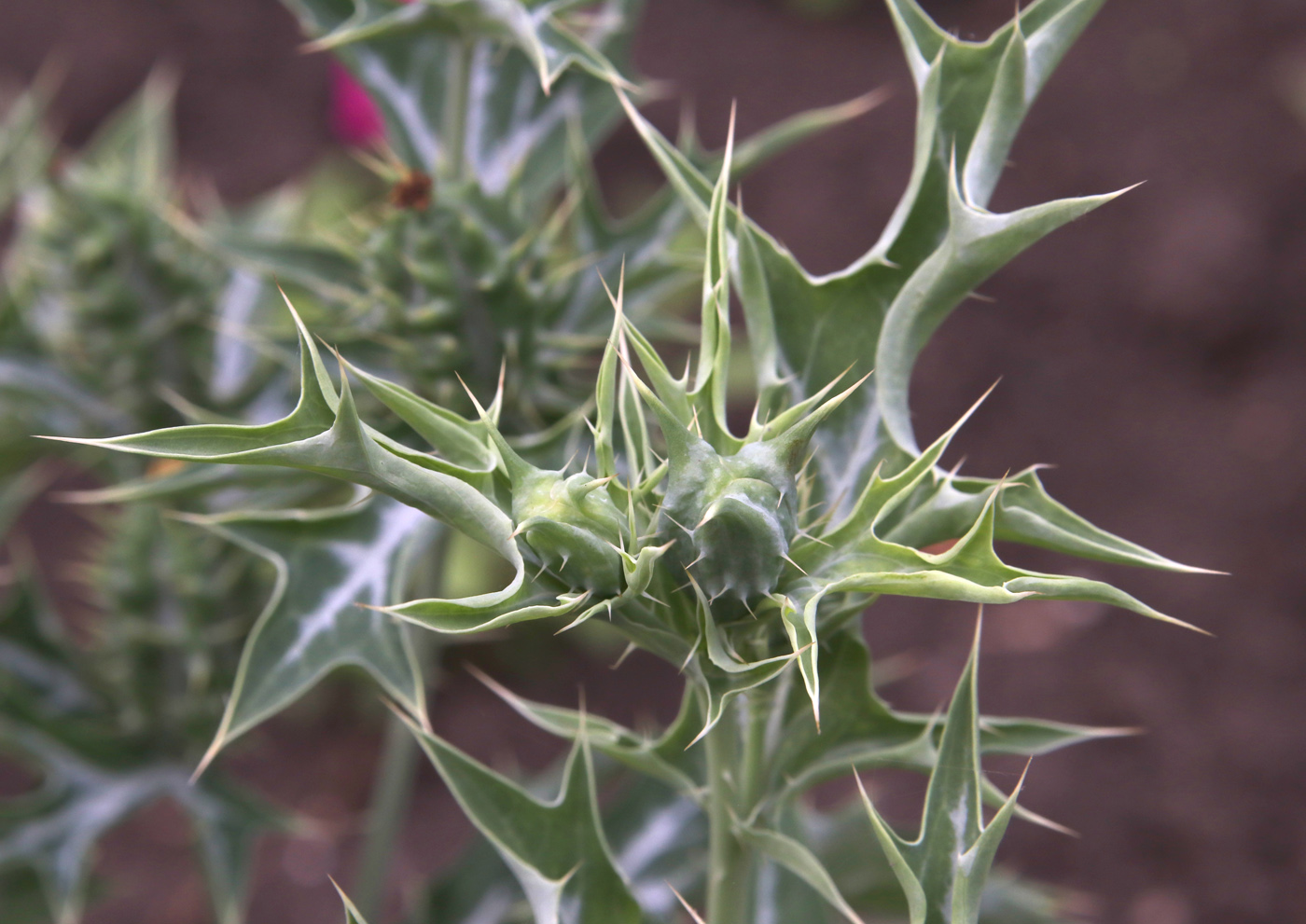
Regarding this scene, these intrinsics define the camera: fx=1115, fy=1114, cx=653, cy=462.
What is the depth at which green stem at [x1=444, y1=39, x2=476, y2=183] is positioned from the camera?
891mm

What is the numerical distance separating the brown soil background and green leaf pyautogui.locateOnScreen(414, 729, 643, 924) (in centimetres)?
110

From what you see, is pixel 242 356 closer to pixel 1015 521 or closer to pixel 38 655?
pixel 38 655

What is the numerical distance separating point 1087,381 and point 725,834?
2033mm

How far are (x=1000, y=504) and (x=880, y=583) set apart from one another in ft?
0.33

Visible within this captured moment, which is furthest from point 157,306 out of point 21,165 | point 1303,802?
point 1303,802

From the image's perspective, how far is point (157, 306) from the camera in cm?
103

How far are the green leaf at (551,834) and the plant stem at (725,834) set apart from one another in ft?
0.16

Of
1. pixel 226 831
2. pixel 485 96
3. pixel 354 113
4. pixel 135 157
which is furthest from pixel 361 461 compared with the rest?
pixel 354 113

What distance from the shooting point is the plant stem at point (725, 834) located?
59 cm

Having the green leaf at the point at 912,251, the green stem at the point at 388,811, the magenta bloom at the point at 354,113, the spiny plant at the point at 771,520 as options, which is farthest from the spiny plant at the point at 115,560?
the magenta bloom at the point at 354,113

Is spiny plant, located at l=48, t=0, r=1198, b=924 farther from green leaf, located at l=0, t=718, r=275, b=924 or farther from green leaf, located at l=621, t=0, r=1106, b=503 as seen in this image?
green leaf, located at l=0, t=718, r=275, b=924

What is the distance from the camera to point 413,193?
79cm

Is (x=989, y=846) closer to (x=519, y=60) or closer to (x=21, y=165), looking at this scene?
(x=519, y=60)

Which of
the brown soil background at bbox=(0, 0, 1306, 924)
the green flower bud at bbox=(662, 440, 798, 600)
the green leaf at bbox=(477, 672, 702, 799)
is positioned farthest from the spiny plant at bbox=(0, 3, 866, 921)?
the brown soil background at bbox=(0, 0, 1306, 924)
